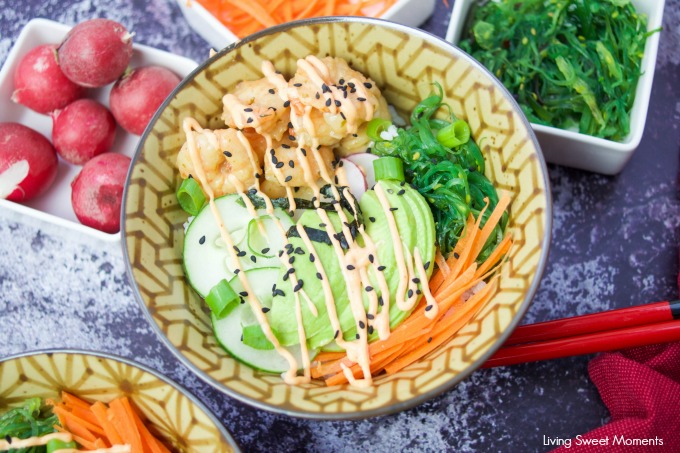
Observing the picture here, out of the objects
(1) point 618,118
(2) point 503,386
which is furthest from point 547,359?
(1) point 618,118

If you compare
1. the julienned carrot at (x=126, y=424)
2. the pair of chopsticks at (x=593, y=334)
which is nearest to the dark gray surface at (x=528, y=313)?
the pair of chopsticks at (x=593, y=334)

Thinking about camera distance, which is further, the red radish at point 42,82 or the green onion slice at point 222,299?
the red radish at point 42,82

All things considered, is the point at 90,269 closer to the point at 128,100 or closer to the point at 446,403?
the point at 128,100

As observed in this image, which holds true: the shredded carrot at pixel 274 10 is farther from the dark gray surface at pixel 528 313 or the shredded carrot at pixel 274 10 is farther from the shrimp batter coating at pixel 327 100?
the dark gray surface at pixel 528 313

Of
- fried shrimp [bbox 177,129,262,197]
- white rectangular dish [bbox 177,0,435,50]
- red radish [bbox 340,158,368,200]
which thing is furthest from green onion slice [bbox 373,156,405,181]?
white rectangular dish [bbox 177,0,435,50]

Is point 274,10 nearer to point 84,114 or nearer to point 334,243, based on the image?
point 84,114

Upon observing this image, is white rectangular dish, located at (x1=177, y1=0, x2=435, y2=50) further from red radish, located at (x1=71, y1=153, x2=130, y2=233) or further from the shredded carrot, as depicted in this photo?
red radish, located at (x1=71, y1=153, x2=130, y2=233)
